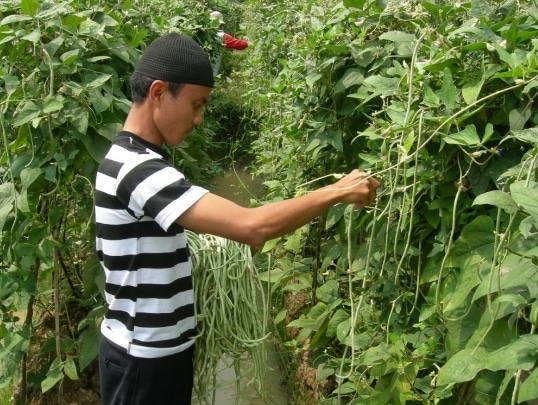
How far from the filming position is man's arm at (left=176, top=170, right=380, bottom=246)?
1.66 metres

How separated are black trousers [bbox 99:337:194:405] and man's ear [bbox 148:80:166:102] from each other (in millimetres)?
674

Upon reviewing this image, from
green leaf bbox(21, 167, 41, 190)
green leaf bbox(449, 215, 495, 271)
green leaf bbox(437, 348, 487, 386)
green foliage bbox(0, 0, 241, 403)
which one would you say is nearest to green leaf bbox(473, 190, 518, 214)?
green leaf bbox(449, 215, 495, 271)

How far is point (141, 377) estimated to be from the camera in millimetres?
1907

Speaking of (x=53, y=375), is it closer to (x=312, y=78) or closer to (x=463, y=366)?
(x=312, y=78)

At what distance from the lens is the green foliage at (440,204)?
4.99 feet

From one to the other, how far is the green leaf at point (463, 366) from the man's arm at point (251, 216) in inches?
18.4

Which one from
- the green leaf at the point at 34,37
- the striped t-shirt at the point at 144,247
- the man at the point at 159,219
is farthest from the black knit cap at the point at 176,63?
the green leaf at the point at 34,37

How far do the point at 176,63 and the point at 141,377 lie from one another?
0.83 meters

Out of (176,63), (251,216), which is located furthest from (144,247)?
(176,63)

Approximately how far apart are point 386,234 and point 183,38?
772 mm

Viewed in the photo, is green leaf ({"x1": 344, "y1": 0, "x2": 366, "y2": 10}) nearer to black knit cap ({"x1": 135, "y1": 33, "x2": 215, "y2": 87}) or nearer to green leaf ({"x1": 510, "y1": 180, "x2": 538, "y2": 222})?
black knit cap ({"x1": 135, "y1": 33, "x2": 215, "y2": 87})

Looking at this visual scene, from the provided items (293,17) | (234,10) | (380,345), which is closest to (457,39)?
(380,345)

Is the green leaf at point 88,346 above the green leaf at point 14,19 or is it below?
below

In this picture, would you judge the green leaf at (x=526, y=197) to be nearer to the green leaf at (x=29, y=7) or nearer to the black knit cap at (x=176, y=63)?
the black knit cap at (x=176, y=63)
